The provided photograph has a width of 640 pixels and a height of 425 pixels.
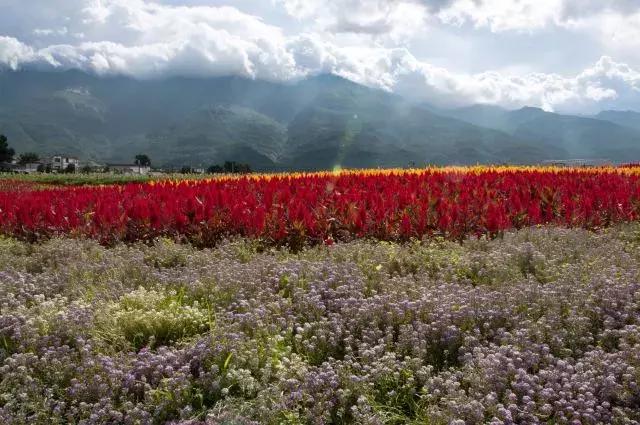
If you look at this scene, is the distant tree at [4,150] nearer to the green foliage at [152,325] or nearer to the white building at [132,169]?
the white building at [132,169]

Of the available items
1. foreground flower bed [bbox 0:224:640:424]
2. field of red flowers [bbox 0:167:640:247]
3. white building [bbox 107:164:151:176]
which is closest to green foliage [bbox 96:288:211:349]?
foreground flower bed [bbox 0:224:640:424]

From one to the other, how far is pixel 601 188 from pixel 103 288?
9596mm

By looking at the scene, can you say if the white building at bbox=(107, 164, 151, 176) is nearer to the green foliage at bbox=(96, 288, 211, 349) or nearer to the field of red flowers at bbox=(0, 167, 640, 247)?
the field of red flowers at bbox=(0, 167, 640, 247)

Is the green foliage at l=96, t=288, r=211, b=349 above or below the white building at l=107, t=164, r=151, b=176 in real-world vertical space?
below

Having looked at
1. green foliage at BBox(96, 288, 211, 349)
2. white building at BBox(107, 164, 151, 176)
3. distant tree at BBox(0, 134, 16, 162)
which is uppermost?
distant tree at BBox(0, 134, 16, 162)

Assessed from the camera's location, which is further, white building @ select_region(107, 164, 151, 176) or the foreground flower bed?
white building @ select_region(107, 164, 151, 176)

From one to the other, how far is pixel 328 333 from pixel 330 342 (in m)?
0.15

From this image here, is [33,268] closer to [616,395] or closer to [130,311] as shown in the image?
[130,311]

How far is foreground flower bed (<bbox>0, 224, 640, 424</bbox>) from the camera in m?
3.89

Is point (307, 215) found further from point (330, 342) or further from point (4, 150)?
point (4, 150)

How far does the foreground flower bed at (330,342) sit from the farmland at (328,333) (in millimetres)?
17

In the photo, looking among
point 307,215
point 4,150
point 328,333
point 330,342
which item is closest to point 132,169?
point 4,150

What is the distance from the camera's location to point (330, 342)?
15.9 feet

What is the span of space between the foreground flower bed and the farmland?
0.02m
